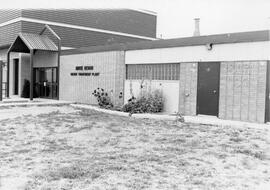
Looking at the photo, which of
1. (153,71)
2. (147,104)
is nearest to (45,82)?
(153,71)

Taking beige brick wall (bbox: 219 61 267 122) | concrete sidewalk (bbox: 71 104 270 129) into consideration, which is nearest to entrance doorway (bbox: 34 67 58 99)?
concrete sidewalk (bbox: 71 104 270 129)

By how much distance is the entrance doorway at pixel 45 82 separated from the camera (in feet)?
67.7

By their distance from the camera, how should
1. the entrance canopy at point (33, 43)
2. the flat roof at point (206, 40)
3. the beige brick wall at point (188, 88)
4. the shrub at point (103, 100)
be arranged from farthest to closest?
the entrance canopy at point (33, 43) < the shrub at point (103, 100) < the beige brick wall at point (188, 88) < the flat roof at point (206, 40)

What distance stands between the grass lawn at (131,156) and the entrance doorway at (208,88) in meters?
1.78

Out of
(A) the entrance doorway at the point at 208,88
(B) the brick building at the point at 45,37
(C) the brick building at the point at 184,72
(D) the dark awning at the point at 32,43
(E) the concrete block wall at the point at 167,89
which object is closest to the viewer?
(C) the brick building at the point at 184,72

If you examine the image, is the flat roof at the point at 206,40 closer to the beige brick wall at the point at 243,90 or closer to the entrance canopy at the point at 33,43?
the beige brick wall at the point at 243,90

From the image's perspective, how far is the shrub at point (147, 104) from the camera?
1358 centimetres

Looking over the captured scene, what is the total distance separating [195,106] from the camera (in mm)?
12680

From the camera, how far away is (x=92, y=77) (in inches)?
698

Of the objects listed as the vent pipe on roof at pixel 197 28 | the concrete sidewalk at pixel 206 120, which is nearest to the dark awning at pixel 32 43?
the concrete sidewalk at pixel 206 120

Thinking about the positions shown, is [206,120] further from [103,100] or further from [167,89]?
[103,100]

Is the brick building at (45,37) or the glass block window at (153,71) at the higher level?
the brick building at (45,37)

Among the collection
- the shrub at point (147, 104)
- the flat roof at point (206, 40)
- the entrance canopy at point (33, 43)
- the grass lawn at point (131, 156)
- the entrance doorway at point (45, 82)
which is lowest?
the grass lawn at point (131, 156)

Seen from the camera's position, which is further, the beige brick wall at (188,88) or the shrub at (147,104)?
the shrub at (147,104)
